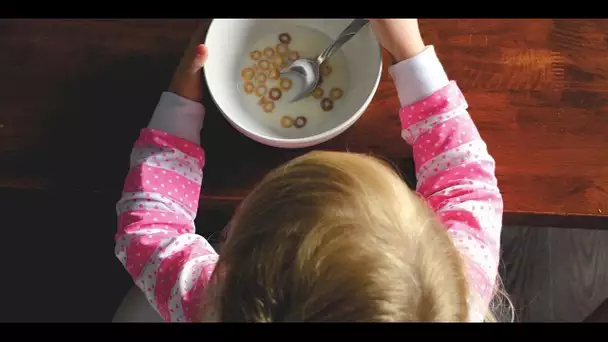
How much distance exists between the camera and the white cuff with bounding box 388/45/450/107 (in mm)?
681

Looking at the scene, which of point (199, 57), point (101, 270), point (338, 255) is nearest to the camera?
point (338, 255)

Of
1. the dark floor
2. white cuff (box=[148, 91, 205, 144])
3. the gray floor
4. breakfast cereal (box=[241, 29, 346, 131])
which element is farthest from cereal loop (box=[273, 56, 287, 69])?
the gray floor

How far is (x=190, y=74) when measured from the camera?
2.28 ft

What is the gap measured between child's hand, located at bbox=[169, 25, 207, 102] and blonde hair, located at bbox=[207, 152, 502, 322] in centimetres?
18

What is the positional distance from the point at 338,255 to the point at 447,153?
23 centimetres

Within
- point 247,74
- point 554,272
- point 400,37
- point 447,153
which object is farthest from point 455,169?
point 554,272

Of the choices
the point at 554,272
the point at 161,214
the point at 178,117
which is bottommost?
the point at 554,272

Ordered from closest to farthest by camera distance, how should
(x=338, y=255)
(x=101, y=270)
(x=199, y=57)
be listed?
(x=338, y=255)
(x=199, y=57)
(x=101, y=270)

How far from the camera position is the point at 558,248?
1.10m

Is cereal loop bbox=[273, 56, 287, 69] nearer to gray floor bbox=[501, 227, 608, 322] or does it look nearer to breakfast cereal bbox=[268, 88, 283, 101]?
breakfast cereal bbox=[268, 88, 283, 101]

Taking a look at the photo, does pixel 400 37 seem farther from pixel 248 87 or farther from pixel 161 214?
pixel 161 214

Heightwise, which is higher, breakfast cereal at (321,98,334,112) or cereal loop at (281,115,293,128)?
breakfast cereal at (321,98,334,112)
